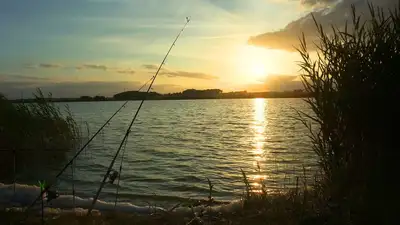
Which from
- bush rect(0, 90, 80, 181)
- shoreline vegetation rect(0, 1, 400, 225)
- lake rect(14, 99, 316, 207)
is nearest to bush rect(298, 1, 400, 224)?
shoreline vegetation rect(0, 1, 400, 225)

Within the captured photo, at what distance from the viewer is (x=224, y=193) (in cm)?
1363

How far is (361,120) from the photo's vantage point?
6219 mm

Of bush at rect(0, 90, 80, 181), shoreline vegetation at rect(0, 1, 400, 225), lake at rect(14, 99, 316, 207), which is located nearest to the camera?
shoreline vegetation at rect(0, 1, 400, 225)

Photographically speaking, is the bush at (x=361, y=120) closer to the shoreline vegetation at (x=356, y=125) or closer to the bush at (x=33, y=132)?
the shoreline vegetation at (x=356, y=125)

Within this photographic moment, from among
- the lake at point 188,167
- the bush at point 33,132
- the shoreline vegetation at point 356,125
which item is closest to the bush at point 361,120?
the shoreline vegetation at point 356,125

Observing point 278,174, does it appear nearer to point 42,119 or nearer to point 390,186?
point 390,186

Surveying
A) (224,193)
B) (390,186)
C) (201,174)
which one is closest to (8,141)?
(201,174)

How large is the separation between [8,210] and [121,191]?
5.26 meters

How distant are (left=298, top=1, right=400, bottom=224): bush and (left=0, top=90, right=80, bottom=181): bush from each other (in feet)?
38.5

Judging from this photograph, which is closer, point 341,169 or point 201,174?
point 341,169

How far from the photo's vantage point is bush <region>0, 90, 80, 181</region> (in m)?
16.8

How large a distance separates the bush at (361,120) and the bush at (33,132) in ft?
38.5

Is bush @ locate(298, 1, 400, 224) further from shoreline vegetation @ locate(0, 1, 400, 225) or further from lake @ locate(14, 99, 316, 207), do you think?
lake @ locate(14, 99, 316, 207)

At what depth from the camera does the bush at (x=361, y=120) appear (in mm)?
5969
